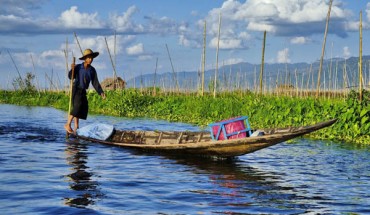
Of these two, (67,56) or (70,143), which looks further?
(67,56)

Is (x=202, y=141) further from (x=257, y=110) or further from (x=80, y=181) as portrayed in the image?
(x=257, y=110)

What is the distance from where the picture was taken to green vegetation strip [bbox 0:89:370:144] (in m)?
12.6

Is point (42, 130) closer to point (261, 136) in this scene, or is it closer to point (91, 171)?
point (91, 171)

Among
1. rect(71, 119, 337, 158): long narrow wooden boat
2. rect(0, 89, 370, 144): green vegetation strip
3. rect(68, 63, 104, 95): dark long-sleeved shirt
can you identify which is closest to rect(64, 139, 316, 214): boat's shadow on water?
rect(71, 119, 337, 158): long narrow wooden boat

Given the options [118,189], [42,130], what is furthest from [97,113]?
[118,189]

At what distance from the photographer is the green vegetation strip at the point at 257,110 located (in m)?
12.6

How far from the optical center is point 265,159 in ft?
31.2

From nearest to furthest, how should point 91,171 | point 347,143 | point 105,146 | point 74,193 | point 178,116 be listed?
point 74,193, point 91,171, point 105,146, point 347,143, point 178,116

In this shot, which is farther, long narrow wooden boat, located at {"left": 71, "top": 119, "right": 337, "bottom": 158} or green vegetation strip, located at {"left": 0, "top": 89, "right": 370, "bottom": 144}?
green vegetation strip, located at {"left": 0, "top": 89, "right": 370, "bottom": 144}

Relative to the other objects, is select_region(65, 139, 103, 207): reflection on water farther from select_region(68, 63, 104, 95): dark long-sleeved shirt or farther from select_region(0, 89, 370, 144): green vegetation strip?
select_region(0, 89, 370, 144): green vegetation strip

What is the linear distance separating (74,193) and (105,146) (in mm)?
4665

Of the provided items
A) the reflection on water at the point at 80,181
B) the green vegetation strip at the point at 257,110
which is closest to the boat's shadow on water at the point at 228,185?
the reflection on water at the point at 80,181

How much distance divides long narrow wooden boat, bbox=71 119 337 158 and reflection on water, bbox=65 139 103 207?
2.91 feet

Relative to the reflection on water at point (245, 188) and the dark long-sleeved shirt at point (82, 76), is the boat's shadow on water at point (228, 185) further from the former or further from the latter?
the dark long-sleeved shirt at point (82, 76)
